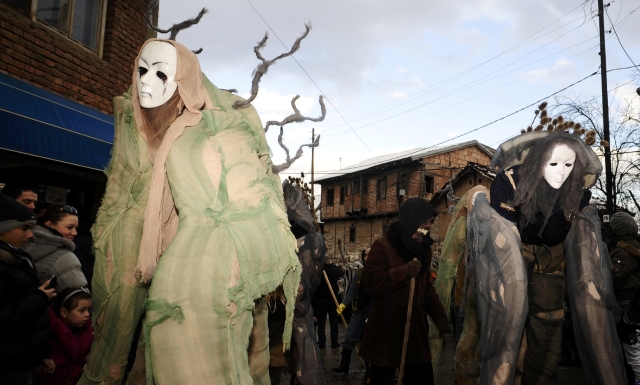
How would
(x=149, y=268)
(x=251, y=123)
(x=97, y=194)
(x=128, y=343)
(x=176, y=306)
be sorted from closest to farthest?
(x=176, y=306)
(x=149, y=268)
(x=128, y=343)
(x=251, y=123)
(x=97, y=194)

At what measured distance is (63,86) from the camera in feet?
25.9

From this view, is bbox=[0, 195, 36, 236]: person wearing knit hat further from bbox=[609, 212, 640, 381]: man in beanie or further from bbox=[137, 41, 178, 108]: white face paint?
bbox=[609, 212, 640, 381]: man in beanie

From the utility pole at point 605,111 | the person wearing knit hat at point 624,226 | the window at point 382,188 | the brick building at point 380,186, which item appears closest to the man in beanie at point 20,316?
the person wearing knit hat at point 624,226

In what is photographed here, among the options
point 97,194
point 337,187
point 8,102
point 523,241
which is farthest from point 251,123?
point 337,187

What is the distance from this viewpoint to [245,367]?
1.85 metres

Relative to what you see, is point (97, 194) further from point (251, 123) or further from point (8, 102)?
point (251, 123)

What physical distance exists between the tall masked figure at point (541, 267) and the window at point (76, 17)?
6.44m

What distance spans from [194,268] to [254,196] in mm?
455

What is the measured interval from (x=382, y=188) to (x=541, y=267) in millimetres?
37068

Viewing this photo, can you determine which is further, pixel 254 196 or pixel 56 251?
pixel 56 251

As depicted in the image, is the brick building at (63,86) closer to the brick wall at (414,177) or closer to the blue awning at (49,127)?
the blue awning at (49,127)

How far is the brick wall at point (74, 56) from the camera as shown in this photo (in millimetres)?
7074

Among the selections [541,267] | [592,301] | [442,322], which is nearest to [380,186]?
[442,322]

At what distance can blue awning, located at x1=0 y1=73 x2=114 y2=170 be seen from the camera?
19.9 ft
